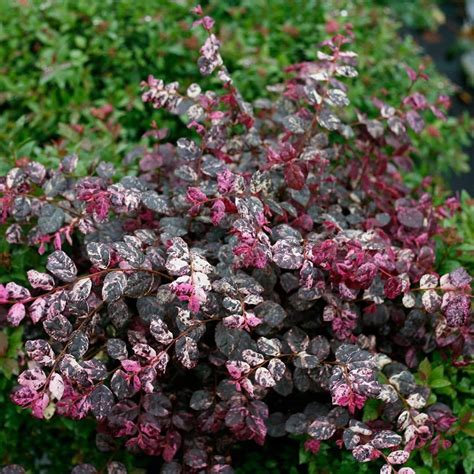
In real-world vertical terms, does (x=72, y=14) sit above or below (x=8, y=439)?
above

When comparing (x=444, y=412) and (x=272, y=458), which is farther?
(x=272, y=458)

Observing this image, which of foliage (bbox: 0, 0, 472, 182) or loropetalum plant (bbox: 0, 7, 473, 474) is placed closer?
loropetalum plant (bbox: 0, 7, 473, 474)

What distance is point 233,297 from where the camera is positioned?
1728mm

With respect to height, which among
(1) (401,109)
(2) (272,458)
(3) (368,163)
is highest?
(1) (401,109)

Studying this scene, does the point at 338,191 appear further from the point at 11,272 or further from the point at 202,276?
the point at 11,272

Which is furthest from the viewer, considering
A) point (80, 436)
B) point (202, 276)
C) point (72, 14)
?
point (72, 14)

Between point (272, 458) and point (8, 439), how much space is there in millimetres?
873

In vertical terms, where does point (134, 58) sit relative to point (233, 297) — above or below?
below

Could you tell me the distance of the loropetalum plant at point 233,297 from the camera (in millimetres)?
1673

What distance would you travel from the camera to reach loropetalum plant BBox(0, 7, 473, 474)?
167cm

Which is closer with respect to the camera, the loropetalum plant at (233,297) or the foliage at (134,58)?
the loropetalum plant at (233,297)

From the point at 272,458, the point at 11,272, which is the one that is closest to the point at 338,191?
the point at 272,458

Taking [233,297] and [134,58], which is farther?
[134,58]

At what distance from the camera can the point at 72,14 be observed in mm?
3045
